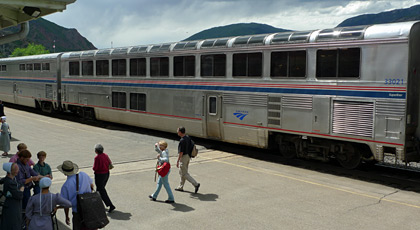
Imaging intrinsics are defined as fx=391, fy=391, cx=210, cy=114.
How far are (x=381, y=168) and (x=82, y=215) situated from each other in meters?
10.2

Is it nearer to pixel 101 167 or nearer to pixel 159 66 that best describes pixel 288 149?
pixel 159 66

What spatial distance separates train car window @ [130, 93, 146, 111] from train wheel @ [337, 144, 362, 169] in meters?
→ 9.93

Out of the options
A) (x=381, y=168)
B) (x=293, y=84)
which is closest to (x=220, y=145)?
(x=293, y=84)

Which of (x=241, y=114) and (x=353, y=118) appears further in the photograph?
(x=241, y=114)

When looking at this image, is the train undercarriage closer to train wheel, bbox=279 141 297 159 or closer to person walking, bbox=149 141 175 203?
train wheel, bbox=279 141 297 159

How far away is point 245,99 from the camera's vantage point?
46.9 feet

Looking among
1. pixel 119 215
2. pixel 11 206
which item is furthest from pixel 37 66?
pixel 11 206

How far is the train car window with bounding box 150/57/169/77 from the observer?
17.5 metres

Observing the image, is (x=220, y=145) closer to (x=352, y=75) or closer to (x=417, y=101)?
(x=352, y=75)

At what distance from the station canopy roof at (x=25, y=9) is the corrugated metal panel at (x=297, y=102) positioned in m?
7.51

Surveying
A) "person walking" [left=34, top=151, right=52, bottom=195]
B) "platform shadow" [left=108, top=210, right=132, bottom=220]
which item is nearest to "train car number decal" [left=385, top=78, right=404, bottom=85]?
"platform shadow" [left=108, top=210, right=132, bottom=220]

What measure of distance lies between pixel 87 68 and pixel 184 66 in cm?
854

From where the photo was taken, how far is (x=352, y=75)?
11.5 metres

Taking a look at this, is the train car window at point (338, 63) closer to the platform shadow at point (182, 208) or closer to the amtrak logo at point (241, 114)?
the amtrak logo at point (241, 114)
